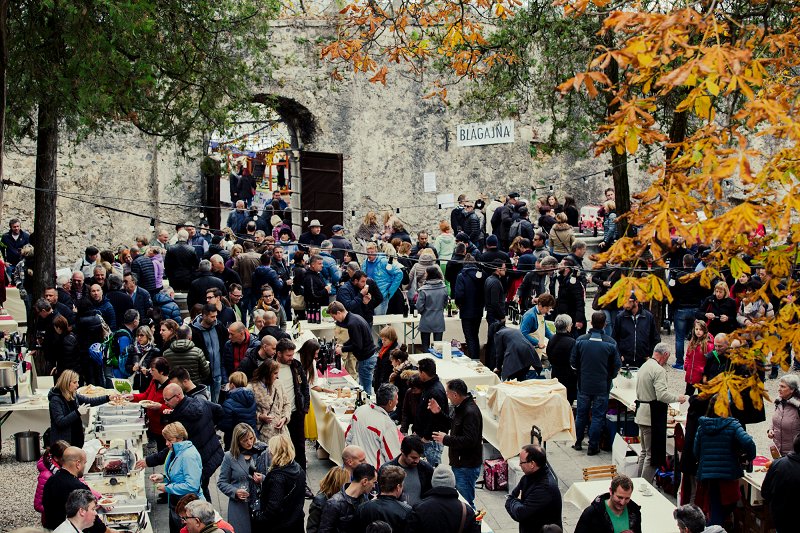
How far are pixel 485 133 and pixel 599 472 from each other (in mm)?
14539

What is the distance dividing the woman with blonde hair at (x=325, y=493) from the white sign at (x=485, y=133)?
1602cm

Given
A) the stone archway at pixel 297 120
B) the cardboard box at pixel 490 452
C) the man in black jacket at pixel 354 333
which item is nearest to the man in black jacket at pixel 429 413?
the cardboard box at pixel 490 452

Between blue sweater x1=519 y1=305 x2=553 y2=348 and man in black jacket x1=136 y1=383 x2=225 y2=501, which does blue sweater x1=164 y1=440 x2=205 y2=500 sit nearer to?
man in black jacket x1=136 y1=383 x2=225 y2=501

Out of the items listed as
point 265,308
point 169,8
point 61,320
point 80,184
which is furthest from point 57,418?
point 80,184

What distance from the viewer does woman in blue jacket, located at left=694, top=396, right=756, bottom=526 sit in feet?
30.3

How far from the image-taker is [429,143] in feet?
77.5

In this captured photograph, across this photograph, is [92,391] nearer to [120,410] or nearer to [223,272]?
[120,410]

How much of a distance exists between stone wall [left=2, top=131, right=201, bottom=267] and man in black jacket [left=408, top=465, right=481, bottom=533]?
1427 cm

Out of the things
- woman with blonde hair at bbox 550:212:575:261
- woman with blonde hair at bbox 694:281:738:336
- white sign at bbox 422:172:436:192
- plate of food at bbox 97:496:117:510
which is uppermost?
white sign at bbox 422:172:436:192

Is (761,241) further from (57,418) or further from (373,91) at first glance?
(373,91)

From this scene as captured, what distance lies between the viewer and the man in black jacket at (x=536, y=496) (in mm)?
7836

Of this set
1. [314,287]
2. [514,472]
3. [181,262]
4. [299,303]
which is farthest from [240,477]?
[181,262]

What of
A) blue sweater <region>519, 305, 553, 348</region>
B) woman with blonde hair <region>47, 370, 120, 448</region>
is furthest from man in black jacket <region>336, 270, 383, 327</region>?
woman with blonde hair <region>47, 370, 120, 448</region>

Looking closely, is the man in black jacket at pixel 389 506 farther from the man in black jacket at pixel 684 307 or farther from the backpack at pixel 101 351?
the man in black jacket at pixel 684 307
